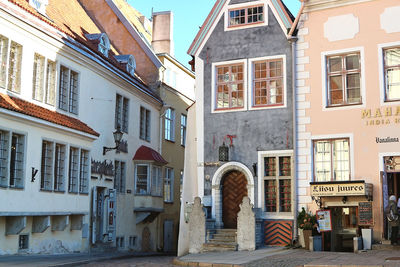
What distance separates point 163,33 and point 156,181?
34.4ft

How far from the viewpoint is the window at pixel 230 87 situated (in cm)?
2081

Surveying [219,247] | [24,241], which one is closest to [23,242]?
[24,241]

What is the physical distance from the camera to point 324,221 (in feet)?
58.2

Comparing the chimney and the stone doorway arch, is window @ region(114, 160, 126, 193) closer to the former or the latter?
the stone doorway arch

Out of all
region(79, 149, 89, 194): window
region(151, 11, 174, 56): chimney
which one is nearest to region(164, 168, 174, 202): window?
region(151, 11, 174, 56): chimney

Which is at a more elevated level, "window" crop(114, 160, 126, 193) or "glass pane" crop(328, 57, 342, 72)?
"glass pane" crop(328, 57, 342, 72)

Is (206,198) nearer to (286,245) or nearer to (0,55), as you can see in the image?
(286,245)

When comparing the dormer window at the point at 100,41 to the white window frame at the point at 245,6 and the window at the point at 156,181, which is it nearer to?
the window at the point at 156,181

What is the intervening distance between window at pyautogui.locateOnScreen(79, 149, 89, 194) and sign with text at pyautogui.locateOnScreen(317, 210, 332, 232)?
9183 millimetres

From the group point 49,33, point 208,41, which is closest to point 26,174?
point 49,33

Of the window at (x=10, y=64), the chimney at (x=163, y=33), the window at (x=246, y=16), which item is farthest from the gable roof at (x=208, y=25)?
the chimney at (x=163, y=33)

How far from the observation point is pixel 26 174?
700 inches

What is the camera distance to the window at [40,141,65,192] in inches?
756

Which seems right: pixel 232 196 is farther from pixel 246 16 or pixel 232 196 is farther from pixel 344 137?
pixel 246 16
